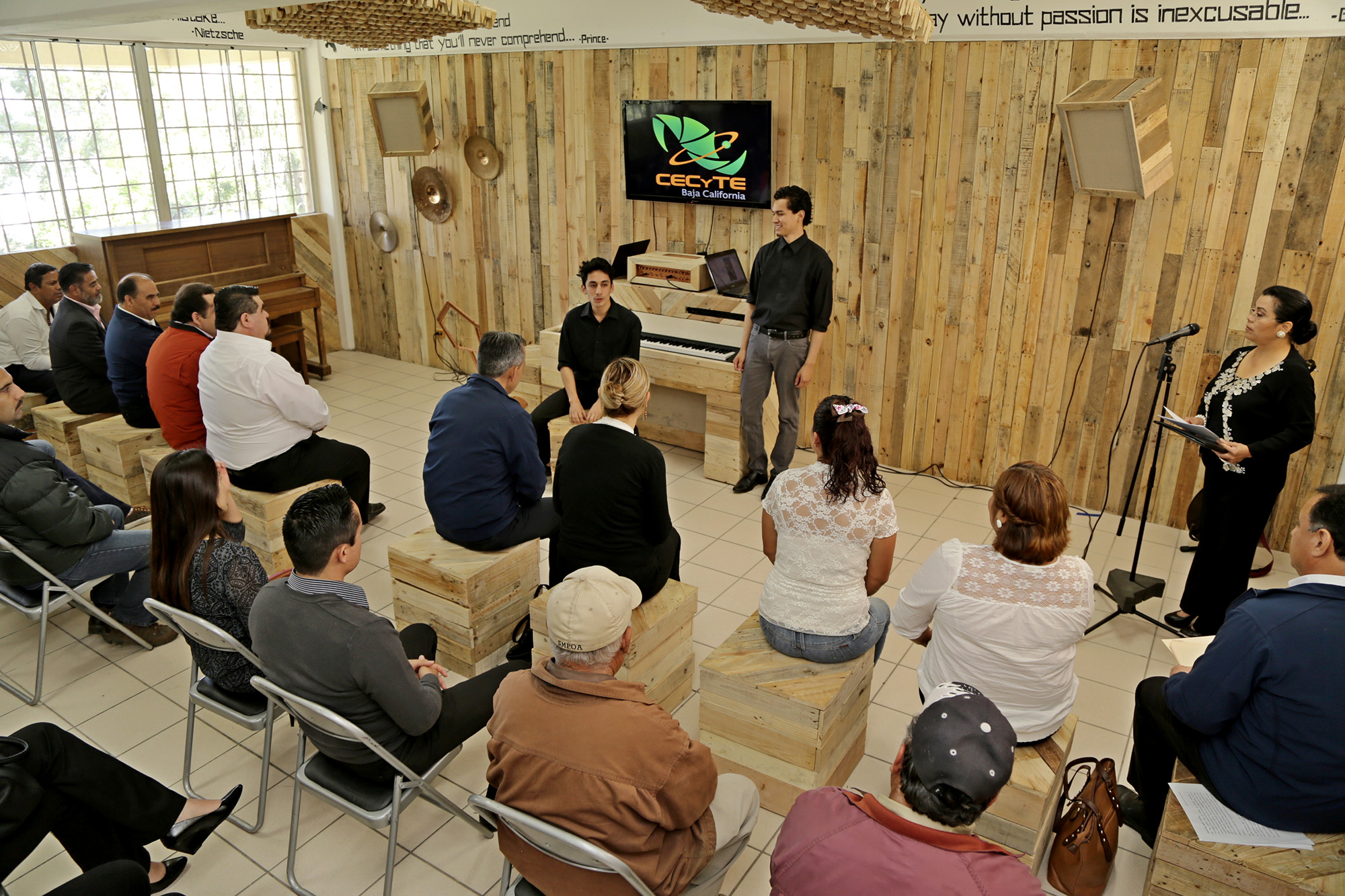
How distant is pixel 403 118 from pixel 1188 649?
22.2 ft

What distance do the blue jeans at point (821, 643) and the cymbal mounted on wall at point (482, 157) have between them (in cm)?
531

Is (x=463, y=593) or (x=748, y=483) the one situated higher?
(x=463, y=593)

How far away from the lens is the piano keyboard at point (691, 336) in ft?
19.5

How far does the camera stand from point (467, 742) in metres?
3.57

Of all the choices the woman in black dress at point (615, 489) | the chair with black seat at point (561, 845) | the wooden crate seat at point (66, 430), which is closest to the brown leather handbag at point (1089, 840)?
the chair with black seat at point (561, 845)

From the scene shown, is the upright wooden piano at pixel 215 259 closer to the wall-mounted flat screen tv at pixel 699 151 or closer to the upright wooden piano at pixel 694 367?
the upright wooden piano at pixel 694 367

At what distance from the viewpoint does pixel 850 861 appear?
1.68 metres

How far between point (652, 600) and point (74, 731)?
2.34 meters

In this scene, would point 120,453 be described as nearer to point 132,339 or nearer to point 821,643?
point 132,339

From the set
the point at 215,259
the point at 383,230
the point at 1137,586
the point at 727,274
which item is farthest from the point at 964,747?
the point at 383,230

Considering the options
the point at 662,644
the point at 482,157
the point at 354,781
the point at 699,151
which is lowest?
the point at 662,644

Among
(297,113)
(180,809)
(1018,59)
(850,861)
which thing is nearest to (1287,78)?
(1018,59)

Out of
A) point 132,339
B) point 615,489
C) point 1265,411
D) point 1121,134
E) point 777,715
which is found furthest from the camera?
point 132,339

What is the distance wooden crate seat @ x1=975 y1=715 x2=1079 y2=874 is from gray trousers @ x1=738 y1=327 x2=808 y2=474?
2773 millimetres
